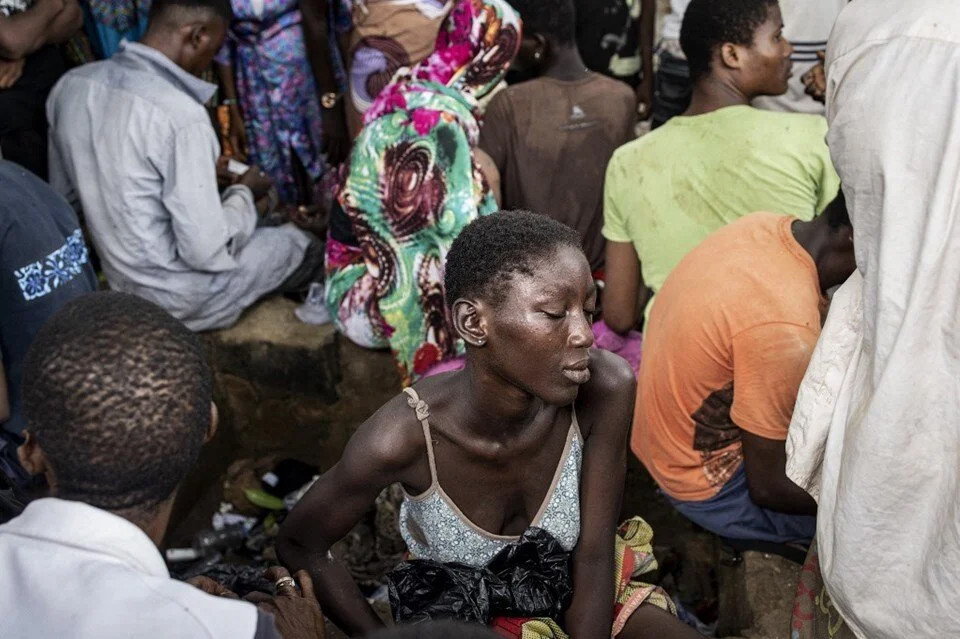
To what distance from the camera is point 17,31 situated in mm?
3551

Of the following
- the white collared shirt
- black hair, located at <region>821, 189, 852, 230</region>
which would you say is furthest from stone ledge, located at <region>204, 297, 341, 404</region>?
the white collared shirt

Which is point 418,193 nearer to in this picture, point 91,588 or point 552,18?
point 552,18

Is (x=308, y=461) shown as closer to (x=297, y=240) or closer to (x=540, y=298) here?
(x=297, y=240)

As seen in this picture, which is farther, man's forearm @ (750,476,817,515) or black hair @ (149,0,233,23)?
black hair @ (149,0,233,23)

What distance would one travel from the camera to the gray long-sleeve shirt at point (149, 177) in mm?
3506

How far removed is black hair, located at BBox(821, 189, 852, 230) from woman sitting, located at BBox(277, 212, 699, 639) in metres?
0.63

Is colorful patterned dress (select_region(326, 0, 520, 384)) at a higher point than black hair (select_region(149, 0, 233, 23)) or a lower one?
lower

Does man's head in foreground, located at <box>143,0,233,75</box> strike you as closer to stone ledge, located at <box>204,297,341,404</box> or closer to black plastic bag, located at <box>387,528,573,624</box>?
stone ledge, located at <box>204,297,341,404</box>

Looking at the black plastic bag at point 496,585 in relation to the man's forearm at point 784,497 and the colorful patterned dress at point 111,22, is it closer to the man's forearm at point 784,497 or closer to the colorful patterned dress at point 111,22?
the man's forearm at point 784,497

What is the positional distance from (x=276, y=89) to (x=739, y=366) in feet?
10.1

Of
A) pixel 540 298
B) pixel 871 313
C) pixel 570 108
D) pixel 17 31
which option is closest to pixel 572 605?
pixel 540 298

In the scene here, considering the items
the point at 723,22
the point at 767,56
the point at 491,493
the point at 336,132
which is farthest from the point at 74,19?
the point at 491,493

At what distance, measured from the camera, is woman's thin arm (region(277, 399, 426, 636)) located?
7.02ft

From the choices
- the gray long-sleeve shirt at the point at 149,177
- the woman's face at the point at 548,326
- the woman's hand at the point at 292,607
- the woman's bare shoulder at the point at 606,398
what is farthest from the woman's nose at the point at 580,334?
the gray long-sleeve shirt at the point at 149,177
